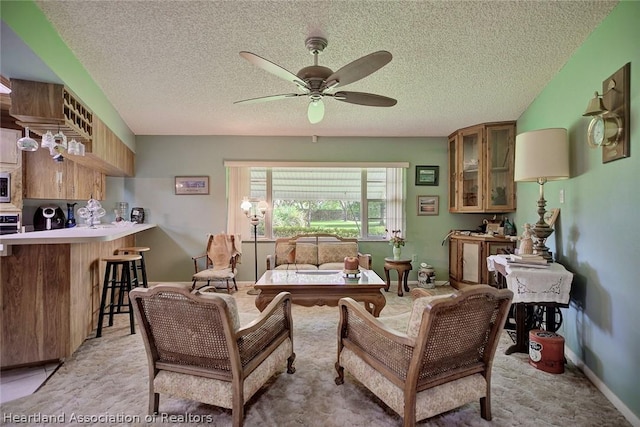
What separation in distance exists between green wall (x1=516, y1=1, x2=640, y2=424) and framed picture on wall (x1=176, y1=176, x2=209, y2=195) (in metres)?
4.57

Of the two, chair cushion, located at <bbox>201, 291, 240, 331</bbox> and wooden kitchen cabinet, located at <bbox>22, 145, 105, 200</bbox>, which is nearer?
chair cushion, located at <bbox>201, 291, 240, 331</bbox>

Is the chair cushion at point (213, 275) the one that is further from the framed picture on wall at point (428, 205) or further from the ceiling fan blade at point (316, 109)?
the framed picture on wall at point (428, 205)

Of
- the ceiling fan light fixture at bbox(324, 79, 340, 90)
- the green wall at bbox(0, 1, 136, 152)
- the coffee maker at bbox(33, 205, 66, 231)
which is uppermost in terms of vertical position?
the green wall at bbox(0, 1, 136, 152)

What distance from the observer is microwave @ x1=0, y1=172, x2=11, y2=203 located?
3.65 m

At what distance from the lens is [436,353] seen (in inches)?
63.8

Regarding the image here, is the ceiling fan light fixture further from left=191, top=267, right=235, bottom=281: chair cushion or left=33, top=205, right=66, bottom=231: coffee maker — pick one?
left=33, top=205, right=66, bottom=231: coffee maker

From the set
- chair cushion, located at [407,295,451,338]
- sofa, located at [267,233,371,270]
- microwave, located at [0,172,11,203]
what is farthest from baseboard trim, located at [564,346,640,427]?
microwave, located at [0,172,11,203]

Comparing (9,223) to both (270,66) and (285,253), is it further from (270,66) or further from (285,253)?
(270,66)

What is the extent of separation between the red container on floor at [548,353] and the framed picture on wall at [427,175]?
2.99m

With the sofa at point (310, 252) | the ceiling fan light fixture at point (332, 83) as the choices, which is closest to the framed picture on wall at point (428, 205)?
the sofa at point (310, 252)

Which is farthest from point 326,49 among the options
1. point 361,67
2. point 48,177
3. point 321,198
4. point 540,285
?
point 48,177

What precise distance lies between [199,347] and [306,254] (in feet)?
9.33

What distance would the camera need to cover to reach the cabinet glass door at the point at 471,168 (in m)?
4.40

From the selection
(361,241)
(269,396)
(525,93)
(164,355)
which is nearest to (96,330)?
(164,355)
